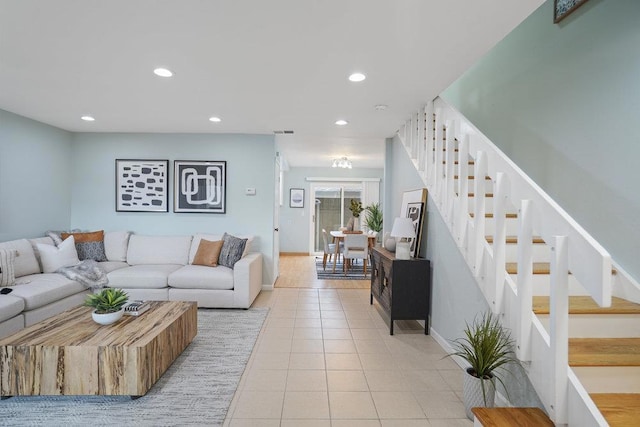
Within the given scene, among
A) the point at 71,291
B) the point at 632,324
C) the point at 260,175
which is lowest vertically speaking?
the point at 71,291

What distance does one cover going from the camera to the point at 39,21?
195cm

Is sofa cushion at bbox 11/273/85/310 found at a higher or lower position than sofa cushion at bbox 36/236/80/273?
lower

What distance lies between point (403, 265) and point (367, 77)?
1845 mm

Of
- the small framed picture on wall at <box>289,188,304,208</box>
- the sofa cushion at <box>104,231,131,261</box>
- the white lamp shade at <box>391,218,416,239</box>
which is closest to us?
the white lamp shade at <box>391,218,416,239</box>

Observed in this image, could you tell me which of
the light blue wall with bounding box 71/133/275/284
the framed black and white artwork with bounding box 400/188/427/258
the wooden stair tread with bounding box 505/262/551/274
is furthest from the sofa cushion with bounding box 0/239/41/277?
the wooden stair tread with bounding box 505/262/551/274

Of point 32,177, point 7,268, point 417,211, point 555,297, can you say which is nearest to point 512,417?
point 555,297

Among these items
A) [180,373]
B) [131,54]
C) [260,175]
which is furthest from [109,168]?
[180,373]

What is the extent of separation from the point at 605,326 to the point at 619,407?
0.55 m

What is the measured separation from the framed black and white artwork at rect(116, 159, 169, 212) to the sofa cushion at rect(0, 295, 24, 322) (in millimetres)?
2156

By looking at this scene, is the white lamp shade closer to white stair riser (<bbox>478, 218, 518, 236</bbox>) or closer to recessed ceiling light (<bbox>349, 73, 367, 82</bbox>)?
white stair riser (<bbox>478, 218, 518, 236</bbox>)

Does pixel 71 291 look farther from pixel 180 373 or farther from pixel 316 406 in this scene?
pixel 316 406

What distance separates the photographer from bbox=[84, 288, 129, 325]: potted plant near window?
95.9 inches

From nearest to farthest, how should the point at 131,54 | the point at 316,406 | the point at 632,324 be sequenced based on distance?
the point at 632,324 < the point at 316,406 < the point at 131,54

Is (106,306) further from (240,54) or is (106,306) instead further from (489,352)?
(489,352)
